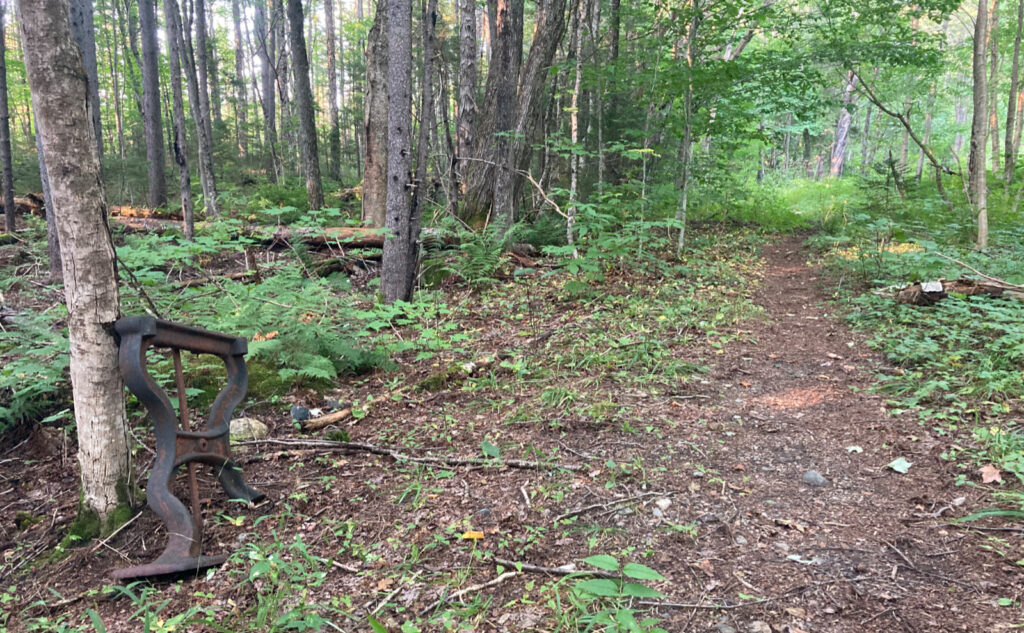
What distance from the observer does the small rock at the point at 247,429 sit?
3838mm

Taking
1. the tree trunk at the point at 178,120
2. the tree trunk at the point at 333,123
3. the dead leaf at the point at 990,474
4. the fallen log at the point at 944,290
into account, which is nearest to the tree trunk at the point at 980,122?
the fallen log at the point at 944,290

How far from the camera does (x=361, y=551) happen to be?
265 centimetres

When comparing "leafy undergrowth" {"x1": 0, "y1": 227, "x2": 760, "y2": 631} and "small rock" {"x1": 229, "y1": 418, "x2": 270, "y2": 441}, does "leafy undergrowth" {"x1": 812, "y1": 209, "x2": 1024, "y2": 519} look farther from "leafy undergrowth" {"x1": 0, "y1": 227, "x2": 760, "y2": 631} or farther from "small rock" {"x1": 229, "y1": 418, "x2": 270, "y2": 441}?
"small rock" {"x1": 229, "y1": 418, "x2": 270, "y2": 441}

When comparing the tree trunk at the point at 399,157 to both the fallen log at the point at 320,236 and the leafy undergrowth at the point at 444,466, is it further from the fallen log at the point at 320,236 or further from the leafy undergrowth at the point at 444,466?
the fallen log at the point at 320,236

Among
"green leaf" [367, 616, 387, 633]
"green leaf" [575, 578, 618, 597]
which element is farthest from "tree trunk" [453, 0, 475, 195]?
"green leaf" [367, 616, 387, 633]

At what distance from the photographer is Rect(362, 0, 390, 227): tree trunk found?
9383 mm

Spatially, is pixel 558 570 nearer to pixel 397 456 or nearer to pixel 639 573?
pixel 639 573

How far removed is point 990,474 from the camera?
304 cm

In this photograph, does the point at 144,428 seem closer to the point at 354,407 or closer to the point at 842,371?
the point at 354,407

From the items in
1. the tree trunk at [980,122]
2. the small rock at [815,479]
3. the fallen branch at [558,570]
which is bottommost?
the fallen branch at [558,570]

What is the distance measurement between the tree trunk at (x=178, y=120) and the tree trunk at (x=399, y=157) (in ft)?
15.7

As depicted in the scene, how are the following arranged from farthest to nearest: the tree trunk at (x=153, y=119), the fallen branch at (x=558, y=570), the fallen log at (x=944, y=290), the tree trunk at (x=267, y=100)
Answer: the tree trunk at (x=267, y=100) → the tree trunk at (x=153, y=119) → the fallen log at (x=944, y=290) → the fallen branch at (x=558, y=570)

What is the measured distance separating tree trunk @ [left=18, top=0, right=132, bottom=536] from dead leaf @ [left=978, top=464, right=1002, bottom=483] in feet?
15.3

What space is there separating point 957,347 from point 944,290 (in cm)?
171
